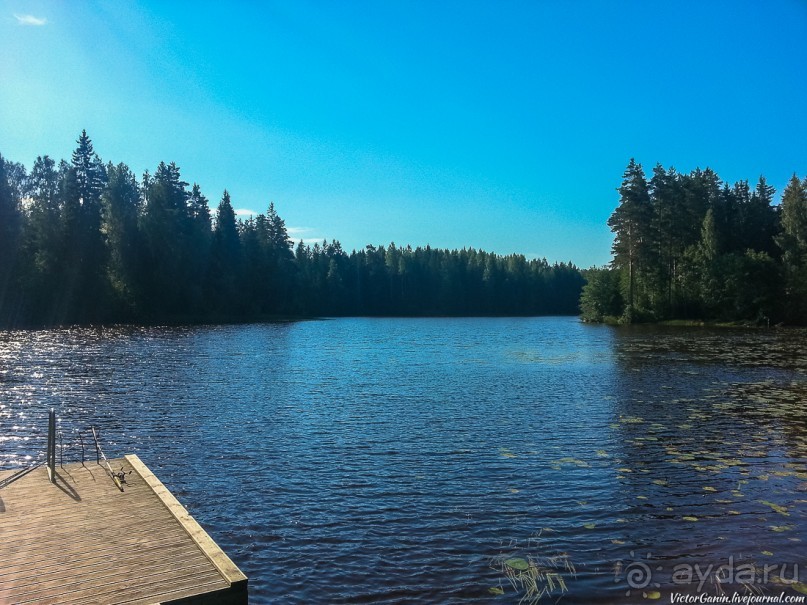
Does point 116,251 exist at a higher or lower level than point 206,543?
higher

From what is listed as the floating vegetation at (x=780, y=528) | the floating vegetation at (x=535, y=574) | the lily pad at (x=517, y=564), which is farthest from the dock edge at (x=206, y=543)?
the floating vegetation at (x=780, y=528)

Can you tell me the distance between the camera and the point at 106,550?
859 cm

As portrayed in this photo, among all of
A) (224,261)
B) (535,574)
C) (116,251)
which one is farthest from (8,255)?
(535,574)

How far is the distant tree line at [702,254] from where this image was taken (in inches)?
3273

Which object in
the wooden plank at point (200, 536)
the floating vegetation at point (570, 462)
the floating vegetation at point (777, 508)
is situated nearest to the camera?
the wooden plank at point (200, 536)

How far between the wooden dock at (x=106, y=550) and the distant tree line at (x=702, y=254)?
8987 centimetres

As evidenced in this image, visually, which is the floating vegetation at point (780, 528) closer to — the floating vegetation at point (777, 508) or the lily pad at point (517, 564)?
the floating vegetation at point (777, 508)

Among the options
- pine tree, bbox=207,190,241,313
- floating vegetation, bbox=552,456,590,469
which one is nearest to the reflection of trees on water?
floating vegetation, bbox=552,456,590,469

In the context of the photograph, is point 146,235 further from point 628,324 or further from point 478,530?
point 478,530

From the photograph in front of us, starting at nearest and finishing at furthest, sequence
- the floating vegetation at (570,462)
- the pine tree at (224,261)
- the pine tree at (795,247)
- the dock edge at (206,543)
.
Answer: the dock edge at (206,543), the floating vegetation at (570,462), the pine tree at (795,247), the pine tree at (224,261)

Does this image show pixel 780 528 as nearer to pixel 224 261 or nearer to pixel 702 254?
pixel 702 254

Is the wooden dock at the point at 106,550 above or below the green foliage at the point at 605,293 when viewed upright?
below

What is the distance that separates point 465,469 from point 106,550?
9.75 m

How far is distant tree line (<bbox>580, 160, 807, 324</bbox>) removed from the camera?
273ft
